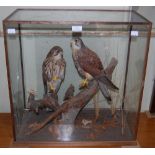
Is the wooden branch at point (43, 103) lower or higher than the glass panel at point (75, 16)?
lower

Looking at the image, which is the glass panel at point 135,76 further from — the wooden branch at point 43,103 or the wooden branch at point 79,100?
the wooden branch at point 43,103

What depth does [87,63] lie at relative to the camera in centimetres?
134

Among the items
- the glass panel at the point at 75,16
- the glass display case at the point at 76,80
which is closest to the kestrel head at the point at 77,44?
the glass display case at the point at 76,80

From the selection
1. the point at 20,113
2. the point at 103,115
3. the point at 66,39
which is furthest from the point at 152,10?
the point at 20,113

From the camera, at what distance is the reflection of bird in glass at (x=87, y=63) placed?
1338mm

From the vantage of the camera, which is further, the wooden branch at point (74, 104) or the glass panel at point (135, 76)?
the wooden branch at point (74, 104)

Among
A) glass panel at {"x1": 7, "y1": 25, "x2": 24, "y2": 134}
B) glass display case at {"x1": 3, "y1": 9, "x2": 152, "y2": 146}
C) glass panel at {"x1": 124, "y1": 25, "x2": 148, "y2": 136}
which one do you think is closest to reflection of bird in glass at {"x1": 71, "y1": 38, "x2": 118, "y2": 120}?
glass display case at {"x1": 3, "y1": 9, "x2": 152, "y2": 146}

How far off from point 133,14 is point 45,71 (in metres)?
0.51

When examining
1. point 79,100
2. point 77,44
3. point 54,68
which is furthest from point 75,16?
point 79,100

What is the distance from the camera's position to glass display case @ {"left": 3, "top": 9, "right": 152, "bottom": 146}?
1.32m

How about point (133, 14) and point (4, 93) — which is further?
point (4, 93)

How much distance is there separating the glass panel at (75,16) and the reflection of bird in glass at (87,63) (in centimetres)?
14

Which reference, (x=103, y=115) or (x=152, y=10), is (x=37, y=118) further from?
(x=152, y=10)
